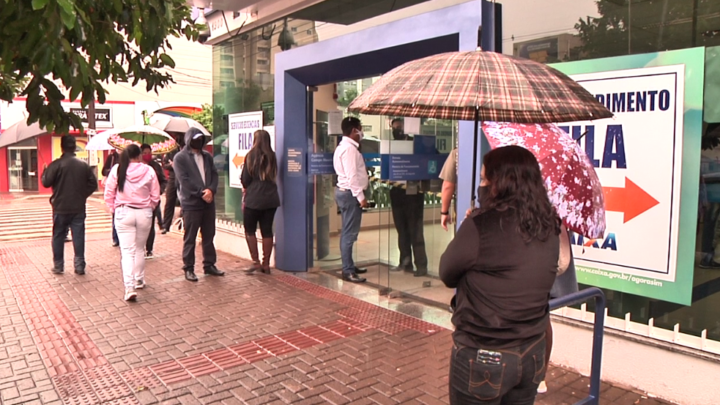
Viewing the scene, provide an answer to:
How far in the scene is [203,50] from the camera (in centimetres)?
2969

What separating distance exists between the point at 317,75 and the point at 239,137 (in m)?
2.13

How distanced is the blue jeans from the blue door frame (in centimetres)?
71

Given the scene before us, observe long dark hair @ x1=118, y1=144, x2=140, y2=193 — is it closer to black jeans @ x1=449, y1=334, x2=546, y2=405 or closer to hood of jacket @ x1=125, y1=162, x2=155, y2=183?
hood of jacket @ x1=125, y1=162, x2=155, y2=183

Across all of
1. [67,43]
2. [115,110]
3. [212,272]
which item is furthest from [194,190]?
[115,110]

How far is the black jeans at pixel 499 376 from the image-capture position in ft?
7.44

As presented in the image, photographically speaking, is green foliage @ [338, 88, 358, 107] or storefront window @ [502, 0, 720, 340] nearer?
storefront window @ [502, 0, 720, 340]

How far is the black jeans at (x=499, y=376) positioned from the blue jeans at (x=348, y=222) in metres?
4.74

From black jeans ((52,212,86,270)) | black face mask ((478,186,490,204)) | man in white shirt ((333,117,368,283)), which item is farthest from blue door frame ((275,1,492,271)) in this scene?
black jeans ((52,212,86,270))

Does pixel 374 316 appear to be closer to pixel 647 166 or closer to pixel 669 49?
pixel 647 166

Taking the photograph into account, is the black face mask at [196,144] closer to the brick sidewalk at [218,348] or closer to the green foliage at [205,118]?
the brick sidewalk at [218,348]

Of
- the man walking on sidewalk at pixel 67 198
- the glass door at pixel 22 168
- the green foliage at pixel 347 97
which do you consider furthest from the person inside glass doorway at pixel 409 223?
the glass door at pixel 22 168

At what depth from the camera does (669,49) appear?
3842 mm

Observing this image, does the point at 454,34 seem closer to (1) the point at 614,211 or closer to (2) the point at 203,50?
(1) the point at 614,211

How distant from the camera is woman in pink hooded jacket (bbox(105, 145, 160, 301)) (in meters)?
6.30
